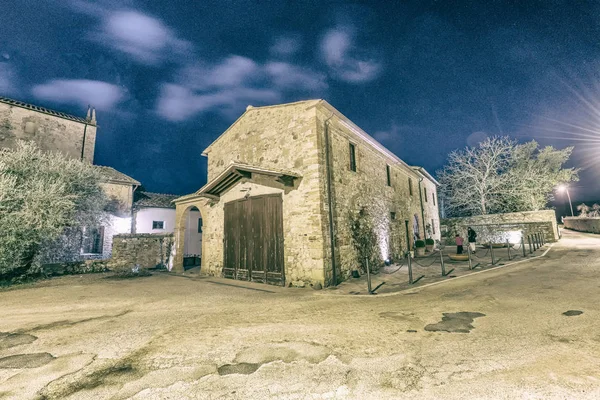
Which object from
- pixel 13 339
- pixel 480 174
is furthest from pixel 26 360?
pixel 480 174

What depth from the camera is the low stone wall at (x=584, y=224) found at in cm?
2270

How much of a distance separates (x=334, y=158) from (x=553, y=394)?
7432mm

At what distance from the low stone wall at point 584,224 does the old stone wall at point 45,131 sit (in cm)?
4253

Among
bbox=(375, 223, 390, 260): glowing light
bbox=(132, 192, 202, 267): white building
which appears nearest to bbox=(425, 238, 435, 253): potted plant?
bbox=(375, 223, 390, 260): glowing light

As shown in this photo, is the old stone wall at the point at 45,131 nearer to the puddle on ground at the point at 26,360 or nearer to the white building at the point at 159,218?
the white building at the point at 159,218

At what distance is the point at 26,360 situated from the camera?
3043 millimetres

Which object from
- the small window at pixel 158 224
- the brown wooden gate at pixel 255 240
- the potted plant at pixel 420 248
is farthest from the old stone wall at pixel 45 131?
the potted plant at pixel 420 248

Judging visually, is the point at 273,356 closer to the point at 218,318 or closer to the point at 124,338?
the point at 218,318

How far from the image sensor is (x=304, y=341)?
3.52 metres

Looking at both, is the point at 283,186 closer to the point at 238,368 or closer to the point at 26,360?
the point at 238,368

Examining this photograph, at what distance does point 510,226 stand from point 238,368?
2205 centimetres

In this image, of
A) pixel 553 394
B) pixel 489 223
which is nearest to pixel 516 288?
pixel 553 394

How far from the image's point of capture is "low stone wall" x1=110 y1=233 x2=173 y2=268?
42.1 feet

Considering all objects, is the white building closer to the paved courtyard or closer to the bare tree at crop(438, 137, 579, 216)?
the paved courtyard
